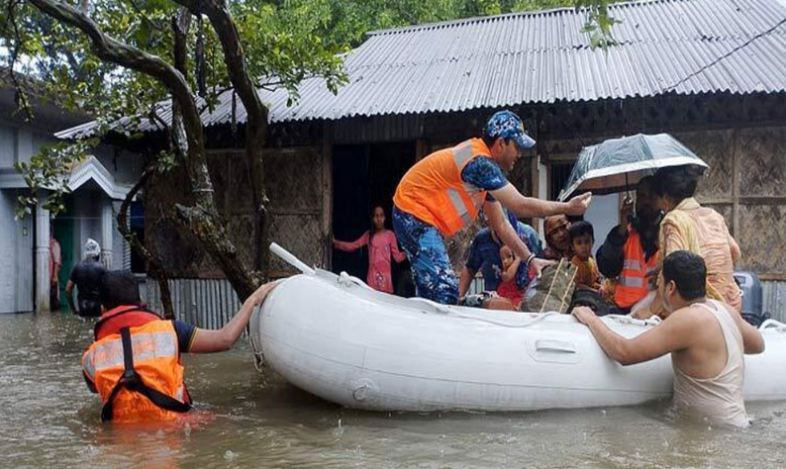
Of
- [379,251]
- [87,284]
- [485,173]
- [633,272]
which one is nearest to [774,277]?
[633,272]

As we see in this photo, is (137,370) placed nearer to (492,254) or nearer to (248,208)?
(492,254)

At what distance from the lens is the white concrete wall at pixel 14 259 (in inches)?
523

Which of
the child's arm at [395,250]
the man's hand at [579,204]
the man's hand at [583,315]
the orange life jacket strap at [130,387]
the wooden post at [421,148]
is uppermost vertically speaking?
the wooden post at [421,148]

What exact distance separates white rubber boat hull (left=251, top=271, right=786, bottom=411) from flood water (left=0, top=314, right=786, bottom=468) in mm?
122

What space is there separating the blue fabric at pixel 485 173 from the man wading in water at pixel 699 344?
3.59 feet

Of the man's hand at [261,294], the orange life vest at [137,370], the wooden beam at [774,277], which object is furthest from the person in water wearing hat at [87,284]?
the wooden beam at [774,277]

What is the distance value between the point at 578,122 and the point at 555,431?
460cm

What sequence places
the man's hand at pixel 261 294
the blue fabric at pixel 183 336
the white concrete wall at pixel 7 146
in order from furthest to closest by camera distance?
the white concrete wall at pixel 7 146
the man's hand at pixel 261 294
the blue fabric at pixel 183 336

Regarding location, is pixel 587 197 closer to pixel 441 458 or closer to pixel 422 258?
pixel 422 258

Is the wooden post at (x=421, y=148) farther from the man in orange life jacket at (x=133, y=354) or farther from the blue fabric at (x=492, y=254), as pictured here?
the man in orange life jacket at (x=133, y=354)

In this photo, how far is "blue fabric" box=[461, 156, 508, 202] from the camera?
4.55 m

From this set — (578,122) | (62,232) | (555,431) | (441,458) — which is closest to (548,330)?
(555,431)

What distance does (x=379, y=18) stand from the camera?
50.1 feet

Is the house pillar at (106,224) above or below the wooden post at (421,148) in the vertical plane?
below
